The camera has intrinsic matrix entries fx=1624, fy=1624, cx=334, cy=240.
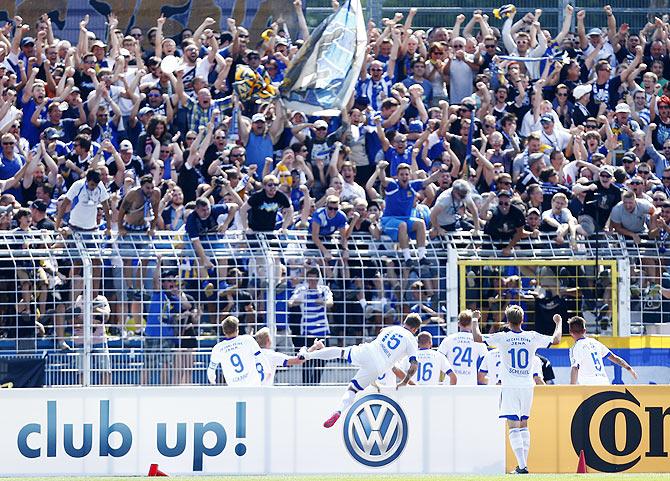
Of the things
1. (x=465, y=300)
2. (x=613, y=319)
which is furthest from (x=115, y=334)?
(x=613, y=319)

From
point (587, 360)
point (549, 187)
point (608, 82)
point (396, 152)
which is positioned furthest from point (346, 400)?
point (608, 82)

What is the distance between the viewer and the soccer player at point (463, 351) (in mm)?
18266

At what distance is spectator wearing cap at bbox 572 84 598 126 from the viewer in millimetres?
23969

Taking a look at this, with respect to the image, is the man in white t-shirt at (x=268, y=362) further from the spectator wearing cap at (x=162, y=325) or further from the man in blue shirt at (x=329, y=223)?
the man in blue shirt at (x=329, y=223)

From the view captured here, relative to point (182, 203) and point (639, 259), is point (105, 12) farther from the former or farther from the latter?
point (639, 259)

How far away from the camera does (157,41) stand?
24.2m

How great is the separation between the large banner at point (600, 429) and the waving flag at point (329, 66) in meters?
5.98

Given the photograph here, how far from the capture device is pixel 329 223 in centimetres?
1923

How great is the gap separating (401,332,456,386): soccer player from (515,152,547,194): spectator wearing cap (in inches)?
167

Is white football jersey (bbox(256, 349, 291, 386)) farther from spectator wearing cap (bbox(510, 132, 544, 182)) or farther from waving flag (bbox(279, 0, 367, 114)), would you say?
spectator wearing cap (bbox(510, 132, 544, 182))

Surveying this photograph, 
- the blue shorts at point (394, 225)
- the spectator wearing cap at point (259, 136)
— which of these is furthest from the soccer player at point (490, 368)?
the spectator wearing cap at point (259, 136)

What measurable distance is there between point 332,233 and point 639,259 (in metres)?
3.77

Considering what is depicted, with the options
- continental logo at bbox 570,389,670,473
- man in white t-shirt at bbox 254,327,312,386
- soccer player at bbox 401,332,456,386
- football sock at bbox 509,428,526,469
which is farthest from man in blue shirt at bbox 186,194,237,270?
continental logo at bbox 570,389,670,473

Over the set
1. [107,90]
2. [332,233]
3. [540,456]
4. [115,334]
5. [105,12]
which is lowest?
[540,456]
